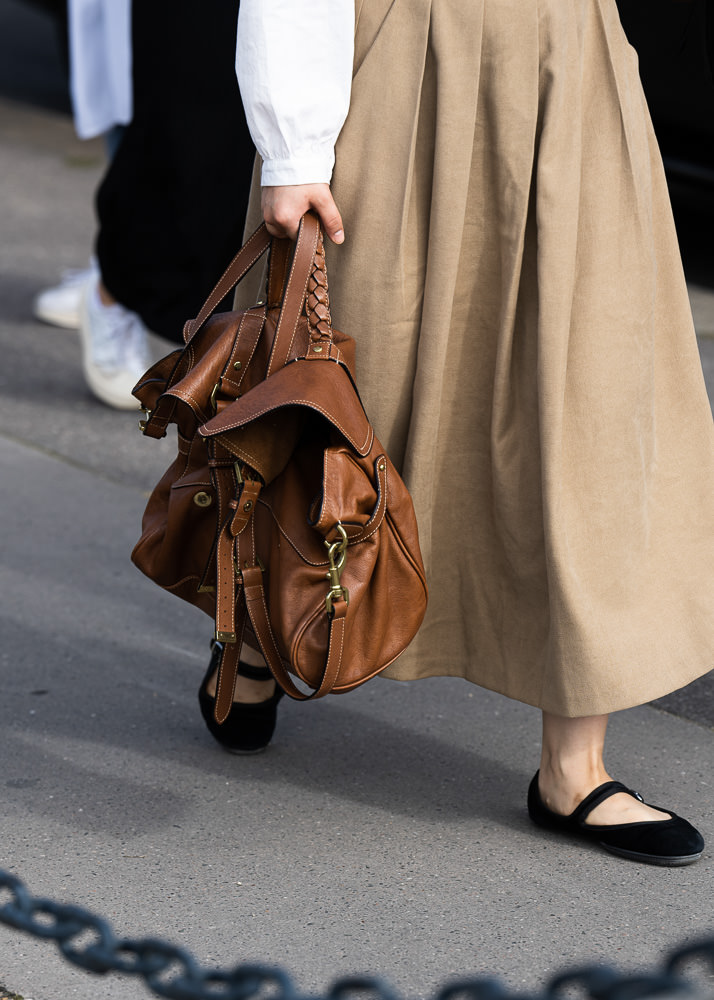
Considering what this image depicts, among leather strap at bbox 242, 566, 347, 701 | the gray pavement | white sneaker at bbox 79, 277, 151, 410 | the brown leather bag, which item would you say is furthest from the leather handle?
white sneaker at bbox 79, 277, 151, 410

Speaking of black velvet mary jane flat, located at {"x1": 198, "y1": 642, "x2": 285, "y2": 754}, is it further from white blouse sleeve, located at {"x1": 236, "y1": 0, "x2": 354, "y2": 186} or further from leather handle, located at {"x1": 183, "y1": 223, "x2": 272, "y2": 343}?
white blouse sleeve, located at {"x1": 236, "y1": 0, "x2": 354, "y2": 186}

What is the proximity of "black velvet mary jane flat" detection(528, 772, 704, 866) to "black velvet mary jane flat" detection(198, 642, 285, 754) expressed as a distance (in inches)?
21.4

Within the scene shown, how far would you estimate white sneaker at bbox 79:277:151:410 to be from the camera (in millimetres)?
4195

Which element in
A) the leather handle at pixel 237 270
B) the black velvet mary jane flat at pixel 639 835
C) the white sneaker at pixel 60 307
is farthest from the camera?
the white sneaker at pixel 60 307

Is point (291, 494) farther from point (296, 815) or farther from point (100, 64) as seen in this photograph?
point (100, 64)

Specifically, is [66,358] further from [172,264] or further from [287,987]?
[287,987]

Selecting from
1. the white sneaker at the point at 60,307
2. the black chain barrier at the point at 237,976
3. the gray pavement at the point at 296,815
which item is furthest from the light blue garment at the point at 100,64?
the black chain barrier at the point at 237,976

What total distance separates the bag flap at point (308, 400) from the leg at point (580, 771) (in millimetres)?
609

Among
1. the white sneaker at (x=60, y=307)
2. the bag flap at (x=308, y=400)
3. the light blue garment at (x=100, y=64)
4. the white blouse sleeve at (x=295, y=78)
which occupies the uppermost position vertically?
the white blouse sleeve at (x=295, y=78)

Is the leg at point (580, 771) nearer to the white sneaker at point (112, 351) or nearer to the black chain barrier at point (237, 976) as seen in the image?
the black chain barrier at point (237, 976)

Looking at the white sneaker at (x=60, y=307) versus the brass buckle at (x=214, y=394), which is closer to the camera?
the brass buckle at (x=214, y=394)

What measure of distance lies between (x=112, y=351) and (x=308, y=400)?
2.66 m

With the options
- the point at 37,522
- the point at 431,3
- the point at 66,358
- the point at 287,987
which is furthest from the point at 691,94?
the point at 287,987

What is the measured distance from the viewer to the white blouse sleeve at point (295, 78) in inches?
68.8
